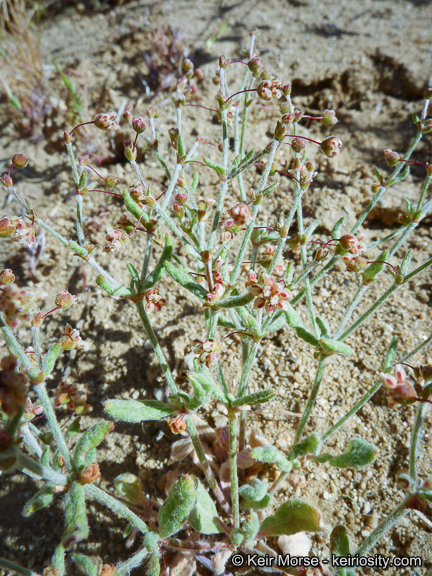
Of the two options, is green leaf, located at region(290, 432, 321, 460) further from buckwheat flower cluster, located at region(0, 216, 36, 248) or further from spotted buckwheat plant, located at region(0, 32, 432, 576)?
buckwheat flower cluster, located at region(0, 216, 36, 248)

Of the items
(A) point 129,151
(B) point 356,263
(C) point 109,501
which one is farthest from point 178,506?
(A) point 129,151

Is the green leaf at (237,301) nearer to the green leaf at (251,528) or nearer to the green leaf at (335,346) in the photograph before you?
the green leaf at (335,346)

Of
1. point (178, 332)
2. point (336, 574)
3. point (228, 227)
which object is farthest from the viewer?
point (178, 332)

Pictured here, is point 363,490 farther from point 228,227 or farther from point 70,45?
point 70,45

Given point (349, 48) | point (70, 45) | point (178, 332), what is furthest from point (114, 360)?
point (70, 45)

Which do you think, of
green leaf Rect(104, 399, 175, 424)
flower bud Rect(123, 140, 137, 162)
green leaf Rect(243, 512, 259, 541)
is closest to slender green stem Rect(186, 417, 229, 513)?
green leaf Rect(104, 399, 175, 424)

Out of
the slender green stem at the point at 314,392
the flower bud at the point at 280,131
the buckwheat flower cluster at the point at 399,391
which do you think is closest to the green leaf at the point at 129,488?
the slender green stem at the point at 314,392
